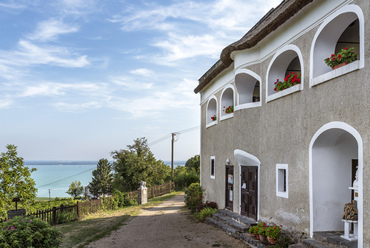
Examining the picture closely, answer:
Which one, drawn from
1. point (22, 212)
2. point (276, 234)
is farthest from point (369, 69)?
point (22, 212)

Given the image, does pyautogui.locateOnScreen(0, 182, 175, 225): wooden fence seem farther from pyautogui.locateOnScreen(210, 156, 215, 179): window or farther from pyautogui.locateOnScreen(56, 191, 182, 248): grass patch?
pyautogui.locateOnScreen(210, 156, 215, 179): window

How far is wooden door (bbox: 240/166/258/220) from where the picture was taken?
11602 mm

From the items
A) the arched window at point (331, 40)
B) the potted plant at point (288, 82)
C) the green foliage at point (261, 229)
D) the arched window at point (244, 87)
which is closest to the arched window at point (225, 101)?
the arched window at point (244, 87)

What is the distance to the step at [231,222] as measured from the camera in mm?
10984

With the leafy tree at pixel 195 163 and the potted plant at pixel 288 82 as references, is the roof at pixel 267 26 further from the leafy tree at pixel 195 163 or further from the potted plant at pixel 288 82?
the leafy tree at pixel 195 163

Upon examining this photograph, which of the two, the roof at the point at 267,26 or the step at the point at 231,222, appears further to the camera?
the step at the point at 231,222

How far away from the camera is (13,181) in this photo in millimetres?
12367

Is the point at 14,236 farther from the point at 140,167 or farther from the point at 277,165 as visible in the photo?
the point at 140,167

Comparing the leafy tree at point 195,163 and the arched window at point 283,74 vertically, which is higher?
the arched window at point 283,74

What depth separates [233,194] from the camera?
13555 millimetres

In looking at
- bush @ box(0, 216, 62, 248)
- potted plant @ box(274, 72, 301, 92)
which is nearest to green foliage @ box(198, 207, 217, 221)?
potted plant @ box(274, 72, 301, 92)

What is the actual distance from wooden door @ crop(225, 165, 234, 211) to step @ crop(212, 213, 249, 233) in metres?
0.72

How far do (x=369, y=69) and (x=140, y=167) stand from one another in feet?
87.1

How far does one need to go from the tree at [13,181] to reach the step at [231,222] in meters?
7.17
